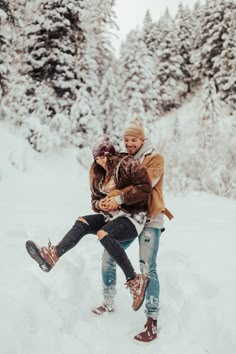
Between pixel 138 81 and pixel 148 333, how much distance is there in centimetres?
3104

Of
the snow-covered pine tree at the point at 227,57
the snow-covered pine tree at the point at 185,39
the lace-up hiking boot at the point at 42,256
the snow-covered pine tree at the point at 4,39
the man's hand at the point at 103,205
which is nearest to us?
the lace-up hiking boot at the point at 42,256

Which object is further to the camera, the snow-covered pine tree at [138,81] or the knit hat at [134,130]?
the snow-covered pine tree at [138,81]

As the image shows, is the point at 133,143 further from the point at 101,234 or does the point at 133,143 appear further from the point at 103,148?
the point at 101,234

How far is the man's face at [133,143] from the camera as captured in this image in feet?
13.8

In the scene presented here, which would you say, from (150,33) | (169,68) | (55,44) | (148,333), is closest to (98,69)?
(169,68)

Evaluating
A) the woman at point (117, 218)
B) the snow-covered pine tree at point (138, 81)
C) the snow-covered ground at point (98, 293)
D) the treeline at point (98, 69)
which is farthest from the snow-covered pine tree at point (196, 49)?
the woman at point (117, 218)

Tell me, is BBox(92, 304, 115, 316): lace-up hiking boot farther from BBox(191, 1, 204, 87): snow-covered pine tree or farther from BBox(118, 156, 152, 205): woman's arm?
BBox(191, 1, 204, 87): snow-covered pine tree

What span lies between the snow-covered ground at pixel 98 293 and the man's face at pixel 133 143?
6.01 feet

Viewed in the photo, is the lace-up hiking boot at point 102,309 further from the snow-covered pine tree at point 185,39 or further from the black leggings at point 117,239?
the snow-covered pine tree at point 185,39

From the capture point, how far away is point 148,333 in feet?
13.4

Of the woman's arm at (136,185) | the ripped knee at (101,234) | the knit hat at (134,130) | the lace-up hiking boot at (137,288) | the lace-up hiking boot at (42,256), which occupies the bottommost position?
the lace-up hiking boot at (137,288)

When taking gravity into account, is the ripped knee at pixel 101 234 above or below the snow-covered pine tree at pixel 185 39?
below

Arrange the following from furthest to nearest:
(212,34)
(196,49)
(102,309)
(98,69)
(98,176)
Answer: (196,49)
(212,34)
(98,69)
(102,309)
(98,176)

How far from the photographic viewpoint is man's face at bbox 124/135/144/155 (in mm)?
4215
